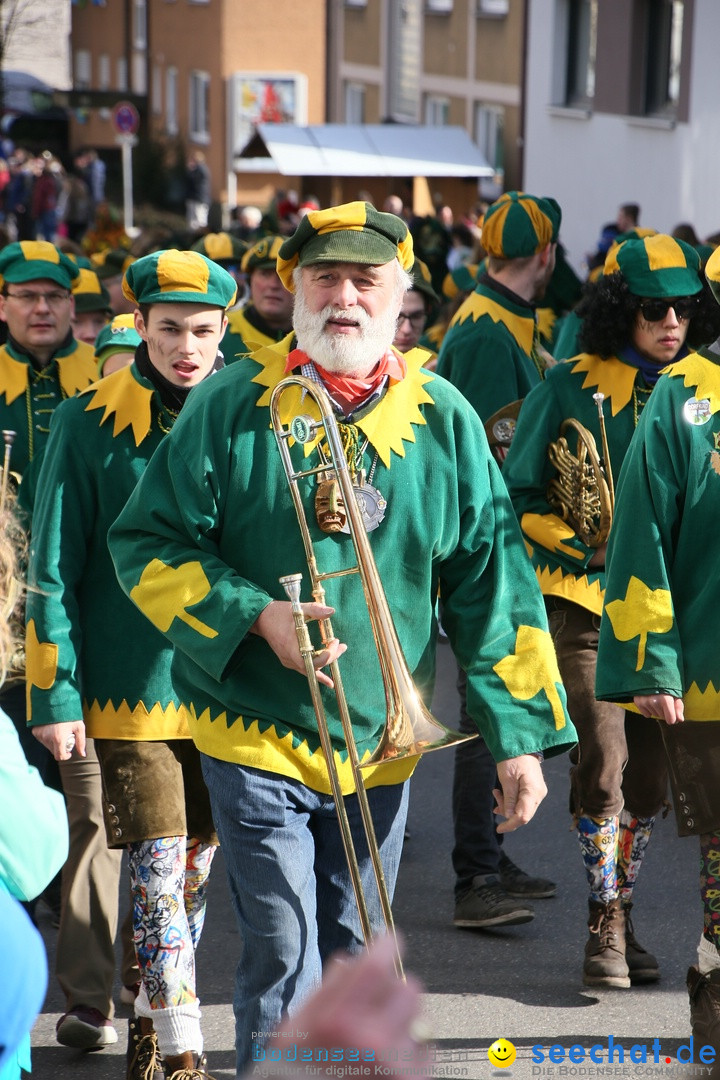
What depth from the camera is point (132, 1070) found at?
3.92 m

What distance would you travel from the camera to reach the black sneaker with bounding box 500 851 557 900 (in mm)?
5473

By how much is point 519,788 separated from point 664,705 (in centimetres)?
63

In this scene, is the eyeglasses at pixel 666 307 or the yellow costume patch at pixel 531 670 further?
the eyeglasses at pixel 666 307

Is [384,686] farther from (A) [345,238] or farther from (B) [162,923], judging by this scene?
(B) [162,923]

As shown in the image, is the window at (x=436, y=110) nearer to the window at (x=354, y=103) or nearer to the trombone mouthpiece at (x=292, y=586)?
the window at (x=354, y=103)

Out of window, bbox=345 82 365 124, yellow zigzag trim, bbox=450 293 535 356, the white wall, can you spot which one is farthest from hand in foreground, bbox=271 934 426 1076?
window, bbox=345 82 365 124

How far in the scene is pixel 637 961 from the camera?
473 cm

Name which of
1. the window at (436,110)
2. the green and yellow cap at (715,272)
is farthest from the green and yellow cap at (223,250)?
the window at (436,110)

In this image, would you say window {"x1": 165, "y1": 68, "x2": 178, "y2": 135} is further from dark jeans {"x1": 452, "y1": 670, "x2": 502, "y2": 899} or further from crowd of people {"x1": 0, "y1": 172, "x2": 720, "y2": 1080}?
crowd of people {"x1": 0, "y1": 172, "x2": 720, "y2": 1080}

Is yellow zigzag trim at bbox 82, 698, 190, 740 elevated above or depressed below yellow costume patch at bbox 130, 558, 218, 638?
below

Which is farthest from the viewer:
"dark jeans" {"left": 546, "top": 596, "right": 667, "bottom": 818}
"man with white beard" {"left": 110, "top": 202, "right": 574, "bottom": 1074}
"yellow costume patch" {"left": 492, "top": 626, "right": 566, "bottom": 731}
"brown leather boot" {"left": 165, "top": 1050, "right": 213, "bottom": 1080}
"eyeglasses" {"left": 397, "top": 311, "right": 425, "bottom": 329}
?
"eyeglasses" {"left": 397, "top": 311, "right": 425, "bottom": 329}

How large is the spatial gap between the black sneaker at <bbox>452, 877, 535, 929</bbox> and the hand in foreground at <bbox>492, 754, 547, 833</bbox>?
2.04m

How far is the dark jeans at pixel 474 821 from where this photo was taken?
17.4ft

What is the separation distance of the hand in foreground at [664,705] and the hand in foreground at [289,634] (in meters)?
0.95
